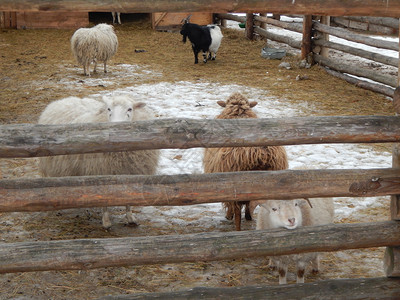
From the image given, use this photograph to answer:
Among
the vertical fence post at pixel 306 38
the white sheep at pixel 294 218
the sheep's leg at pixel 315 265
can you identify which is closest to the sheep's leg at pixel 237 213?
the white sheep at pixel 294 218

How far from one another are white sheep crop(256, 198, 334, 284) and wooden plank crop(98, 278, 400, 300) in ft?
1.61

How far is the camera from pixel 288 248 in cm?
345

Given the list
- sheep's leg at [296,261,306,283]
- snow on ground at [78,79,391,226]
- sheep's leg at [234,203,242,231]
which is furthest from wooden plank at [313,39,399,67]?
sheep's leg at [296,261,306,283]

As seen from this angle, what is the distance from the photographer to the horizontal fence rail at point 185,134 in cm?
320

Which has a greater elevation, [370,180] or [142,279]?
[370,180]

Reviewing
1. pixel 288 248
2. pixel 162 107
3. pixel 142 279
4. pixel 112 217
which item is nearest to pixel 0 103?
pixel 162 107

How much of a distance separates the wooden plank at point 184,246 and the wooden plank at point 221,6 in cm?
147

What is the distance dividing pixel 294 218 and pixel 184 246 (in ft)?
3.10

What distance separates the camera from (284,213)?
387cm

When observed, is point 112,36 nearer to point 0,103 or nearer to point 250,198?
point 0,103

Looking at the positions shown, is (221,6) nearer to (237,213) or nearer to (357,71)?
(237,213)

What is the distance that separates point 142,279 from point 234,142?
1.85 m

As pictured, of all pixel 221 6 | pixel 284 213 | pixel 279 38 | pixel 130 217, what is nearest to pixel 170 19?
pixel 279 38

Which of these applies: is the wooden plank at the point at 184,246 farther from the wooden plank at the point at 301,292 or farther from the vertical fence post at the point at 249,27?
the vertical fence post at the point at 249,27
